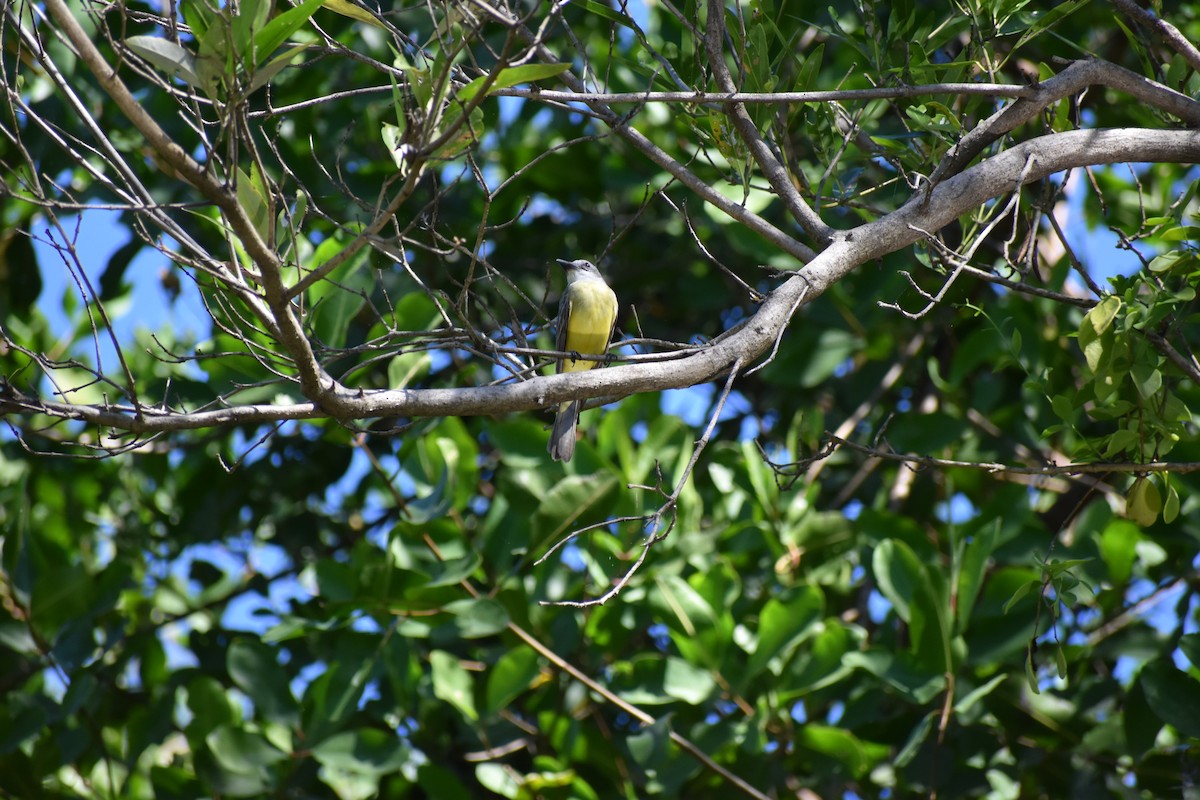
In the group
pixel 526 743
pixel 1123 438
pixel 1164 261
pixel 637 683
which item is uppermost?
pixel 1164 261

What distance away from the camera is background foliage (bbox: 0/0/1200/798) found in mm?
3584

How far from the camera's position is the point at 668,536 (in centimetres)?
430

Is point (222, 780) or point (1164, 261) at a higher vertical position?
point (1164, 261)

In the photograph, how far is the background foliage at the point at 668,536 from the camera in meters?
3.58

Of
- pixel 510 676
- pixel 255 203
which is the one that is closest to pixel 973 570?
pixel 510 676

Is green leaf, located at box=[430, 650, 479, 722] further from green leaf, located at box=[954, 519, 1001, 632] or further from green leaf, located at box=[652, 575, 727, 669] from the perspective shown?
green leaf, located at box=[954, 519, 1001, 632]

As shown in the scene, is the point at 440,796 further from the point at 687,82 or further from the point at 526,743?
the point at 687,82

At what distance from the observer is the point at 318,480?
16.8 ft

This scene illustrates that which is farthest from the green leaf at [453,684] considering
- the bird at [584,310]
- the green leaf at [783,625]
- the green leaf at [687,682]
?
the bird at [584,310]

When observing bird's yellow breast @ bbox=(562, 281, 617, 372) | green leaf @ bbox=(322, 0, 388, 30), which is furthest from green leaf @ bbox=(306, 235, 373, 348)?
green leaf @ bbox=(322, 0, 388, 30)

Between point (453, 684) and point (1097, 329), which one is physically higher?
point (1097, 329)

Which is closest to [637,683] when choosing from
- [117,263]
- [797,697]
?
[797,697]

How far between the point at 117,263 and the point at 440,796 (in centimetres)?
282

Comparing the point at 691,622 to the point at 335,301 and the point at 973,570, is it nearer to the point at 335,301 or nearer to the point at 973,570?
the point at 973,570
